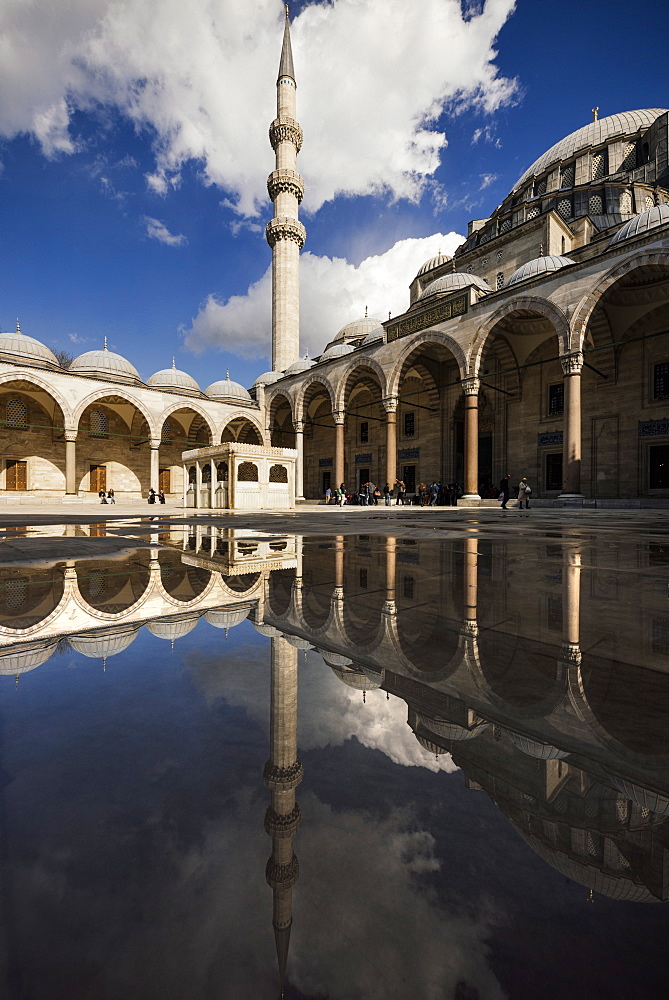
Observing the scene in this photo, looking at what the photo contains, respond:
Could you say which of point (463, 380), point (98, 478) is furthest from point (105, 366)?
point (463, 380)

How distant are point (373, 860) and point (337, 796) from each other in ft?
0.41

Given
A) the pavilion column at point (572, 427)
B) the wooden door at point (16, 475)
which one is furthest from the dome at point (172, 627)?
the wooden door at point (16, 475)

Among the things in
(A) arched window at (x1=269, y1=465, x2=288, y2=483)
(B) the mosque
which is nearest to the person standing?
(B) the mosque

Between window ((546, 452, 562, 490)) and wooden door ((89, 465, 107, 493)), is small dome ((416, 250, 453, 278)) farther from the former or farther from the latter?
wooden door ((89, 465, 107, 493))

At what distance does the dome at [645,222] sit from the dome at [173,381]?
24058mm

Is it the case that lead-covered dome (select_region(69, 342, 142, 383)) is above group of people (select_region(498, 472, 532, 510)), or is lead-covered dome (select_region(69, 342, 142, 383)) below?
above

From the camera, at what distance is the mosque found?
15.5 m

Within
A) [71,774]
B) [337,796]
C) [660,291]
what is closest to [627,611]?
[337,796]

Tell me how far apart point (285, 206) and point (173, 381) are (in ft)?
41.6

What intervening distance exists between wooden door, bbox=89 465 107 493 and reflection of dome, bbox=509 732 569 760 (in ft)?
97.4

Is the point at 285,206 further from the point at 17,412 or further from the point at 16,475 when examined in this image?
the point at 16,475

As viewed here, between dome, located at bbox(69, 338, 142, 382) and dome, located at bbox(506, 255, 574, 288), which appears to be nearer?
dome, located at bbox(506, 255, 574, 288)

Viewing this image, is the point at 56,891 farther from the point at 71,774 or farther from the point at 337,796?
the point at 337,796

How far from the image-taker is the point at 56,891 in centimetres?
49
